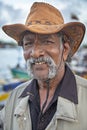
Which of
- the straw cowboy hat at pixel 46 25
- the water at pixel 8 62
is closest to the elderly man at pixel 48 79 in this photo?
the straw cowboy hat at pixel 46 25

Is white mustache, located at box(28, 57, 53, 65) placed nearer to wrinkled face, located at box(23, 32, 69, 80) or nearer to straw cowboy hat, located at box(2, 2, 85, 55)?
wrinkled face, located at box(23, 32, 69, 80)

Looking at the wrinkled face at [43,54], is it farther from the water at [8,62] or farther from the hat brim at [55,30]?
the water at [8,62]

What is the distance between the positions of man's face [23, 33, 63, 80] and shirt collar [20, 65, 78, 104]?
92mm

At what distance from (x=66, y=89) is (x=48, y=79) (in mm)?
136

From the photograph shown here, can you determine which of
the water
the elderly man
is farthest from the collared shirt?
the water

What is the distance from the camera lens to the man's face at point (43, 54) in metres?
1.80

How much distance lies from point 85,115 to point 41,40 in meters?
0.53

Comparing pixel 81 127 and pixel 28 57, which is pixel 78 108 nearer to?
pixel 81 127

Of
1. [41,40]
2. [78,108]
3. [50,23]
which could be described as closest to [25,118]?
[78,108]

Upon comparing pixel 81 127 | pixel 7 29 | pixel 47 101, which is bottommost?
pixel 81 127

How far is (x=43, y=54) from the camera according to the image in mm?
1794

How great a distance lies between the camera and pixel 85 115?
1.72 m

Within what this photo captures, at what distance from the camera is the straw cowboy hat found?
1.82 metres

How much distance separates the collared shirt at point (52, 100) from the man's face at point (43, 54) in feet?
0.32
